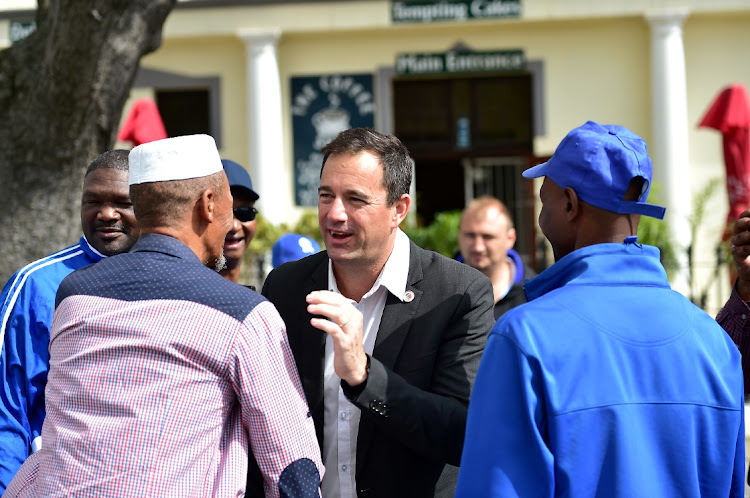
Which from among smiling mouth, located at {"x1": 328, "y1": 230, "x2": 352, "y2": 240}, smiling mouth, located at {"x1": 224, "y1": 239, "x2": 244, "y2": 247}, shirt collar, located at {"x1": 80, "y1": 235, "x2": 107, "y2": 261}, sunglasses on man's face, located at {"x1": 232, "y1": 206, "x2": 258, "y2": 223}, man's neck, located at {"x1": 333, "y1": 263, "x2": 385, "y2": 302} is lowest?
smiling mouth, located at {"x1": 224, "y1": 239, "x2": 244, "y2": 247}

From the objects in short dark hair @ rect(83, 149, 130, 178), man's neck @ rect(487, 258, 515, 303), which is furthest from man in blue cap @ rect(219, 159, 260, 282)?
man's neck @ rect(487, 258, 515, 303)

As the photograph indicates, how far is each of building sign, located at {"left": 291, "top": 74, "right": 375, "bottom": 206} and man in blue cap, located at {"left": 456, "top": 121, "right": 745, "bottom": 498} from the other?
10.8 meters

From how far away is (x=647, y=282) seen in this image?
216cm

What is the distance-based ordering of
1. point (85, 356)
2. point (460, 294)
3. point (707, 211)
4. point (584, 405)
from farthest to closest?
point (707, 211)
point (460, 294)
point (85, 356)
point (584, 405)

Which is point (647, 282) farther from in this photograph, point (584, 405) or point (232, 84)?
point (232, 84)

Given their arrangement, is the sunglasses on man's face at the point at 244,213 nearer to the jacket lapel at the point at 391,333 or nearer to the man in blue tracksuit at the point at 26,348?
the man in blue tracksuit at the point at 26,348

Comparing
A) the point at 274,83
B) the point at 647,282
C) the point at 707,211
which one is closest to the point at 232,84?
the point at 274,83

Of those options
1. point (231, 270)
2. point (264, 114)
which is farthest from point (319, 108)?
point (231, 270)

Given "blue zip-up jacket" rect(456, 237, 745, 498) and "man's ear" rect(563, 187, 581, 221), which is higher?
"man's ear" rect(563, 187, 581, 221)

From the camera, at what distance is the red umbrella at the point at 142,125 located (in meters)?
9.07

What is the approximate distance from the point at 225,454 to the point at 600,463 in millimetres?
895

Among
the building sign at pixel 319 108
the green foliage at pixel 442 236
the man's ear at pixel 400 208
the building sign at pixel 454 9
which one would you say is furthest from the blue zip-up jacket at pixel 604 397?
the building sign at pixel 319 108

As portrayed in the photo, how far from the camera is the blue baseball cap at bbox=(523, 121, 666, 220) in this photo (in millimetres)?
2127

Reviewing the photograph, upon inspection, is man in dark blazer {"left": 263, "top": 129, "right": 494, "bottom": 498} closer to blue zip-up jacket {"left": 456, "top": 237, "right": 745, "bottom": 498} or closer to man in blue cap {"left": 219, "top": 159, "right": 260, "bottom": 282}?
blue zip-up jacket {"left": 456, "top": 237, "right": 745, "bottom": 498}
